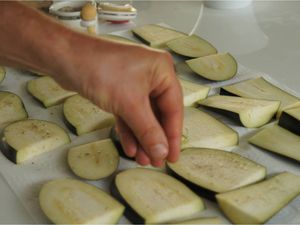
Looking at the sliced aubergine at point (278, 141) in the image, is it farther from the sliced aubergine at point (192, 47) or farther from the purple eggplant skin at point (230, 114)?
the sliced aubergine at point (192, 47)

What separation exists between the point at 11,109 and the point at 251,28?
2.67 ft

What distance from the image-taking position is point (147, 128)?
0.64 metres

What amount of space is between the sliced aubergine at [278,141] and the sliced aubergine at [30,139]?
37 centimetres

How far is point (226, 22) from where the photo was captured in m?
1.49

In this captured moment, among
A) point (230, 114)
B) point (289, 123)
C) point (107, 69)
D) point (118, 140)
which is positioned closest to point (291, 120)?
point (289, 123)

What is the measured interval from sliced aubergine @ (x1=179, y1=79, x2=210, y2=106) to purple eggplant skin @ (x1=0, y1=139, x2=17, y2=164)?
37cm

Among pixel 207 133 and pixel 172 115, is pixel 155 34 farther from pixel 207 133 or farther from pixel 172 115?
pixel 172 115

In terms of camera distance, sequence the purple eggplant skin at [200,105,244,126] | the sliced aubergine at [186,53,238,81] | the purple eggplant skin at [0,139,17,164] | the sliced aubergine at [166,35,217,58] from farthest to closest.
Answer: the sliced aubergine at [166,35,217,58]
the sliced aubergine at [186,53,238,81]
the purple eggplant skin at [200,105,244,126]
the purple eggplant skin at [0,139,17,164]

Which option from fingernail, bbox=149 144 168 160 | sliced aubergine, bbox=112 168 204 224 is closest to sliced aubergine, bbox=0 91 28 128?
sliced aubergine, bbox=112 168 204 224

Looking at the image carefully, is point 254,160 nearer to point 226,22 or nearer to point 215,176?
point 215,176

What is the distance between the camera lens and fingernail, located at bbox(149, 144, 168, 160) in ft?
2.13

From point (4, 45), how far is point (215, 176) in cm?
41

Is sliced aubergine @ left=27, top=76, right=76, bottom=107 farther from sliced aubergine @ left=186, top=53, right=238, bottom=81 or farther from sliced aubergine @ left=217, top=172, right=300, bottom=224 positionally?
sliced aubergine @ left=217, top=172, right=300, bottom=224

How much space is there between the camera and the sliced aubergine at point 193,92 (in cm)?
101
